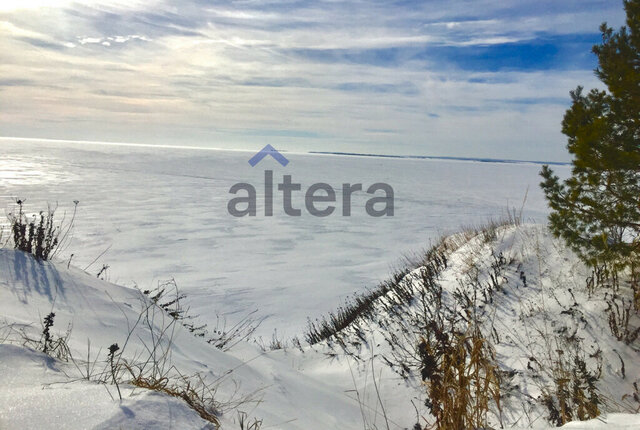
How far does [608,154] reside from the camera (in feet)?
13.2

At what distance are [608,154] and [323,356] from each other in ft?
14.0

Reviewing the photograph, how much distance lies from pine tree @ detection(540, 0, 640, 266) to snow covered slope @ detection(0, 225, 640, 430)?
706 millimetres

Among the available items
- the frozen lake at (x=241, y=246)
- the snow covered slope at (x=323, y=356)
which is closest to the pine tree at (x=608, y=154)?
the snow covered slope at (x=323, y=356)

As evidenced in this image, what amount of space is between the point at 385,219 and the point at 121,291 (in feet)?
55.2

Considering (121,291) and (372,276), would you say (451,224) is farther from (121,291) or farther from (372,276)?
(121,291)

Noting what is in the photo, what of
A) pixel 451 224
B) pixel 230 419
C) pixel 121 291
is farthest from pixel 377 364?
pixel 451 224

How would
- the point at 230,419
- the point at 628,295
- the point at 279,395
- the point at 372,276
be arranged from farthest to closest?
the point at 372,276
the point at 628,295
the point at 279,395
the point at 230,419

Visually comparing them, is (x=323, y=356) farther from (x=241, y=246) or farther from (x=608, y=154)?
(x=241, y=246)

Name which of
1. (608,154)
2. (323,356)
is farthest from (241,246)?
(608,154)

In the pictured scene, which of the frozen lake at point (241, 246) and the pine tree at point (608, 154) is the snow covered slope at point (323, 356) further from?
the frozen lake at point (241, 246)

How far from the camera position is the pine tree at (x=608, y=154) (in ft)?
12.9

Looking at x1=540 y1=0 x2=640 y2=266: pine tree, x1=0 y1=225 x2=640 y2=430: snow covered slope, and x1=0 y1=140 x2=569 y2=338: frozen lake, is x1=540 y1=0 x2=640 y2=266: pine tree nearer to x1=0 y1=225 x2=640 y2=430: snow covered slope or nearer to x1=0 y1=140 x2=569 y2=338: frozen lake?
x1=0 y1=225 x2=640 y2=430: snow covered slope

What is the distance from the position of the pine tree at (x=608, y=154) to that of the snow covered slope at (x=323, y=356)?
2.32ft

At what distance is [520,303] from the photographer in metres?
4.85
